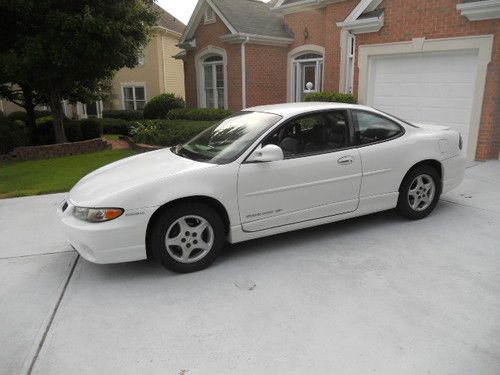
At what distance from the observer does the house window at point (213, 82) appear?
17.8 metres

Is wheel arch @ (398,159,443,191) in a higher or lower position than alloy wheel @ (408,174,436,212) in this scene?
higher

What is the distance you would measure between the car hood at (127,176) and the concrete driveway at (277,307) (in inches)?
32.6

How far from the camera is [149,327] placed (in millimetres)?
3359

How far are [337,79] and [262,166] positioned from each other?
34.9 ft

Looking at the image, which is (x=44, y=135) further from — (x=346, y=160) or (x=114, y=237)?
(x=346, y=160)

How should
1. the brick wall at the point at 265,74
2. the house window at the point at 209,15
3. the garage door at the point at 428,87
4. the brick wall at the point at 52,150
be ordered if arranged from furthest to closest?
1. the house window at the point at 209,15
2. the brick wall at the point at 265,74
3. the brick wall at the point at 52,150
4. the garage door at the point at 428,87

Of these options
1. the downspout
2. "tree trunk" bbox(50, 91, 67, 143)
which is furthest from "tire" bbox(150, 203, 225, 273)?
the downspout

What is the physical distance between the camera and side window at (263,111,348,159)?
186 inches

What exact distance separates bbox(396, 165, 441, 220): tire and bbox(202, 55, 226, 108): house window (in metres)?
13.2

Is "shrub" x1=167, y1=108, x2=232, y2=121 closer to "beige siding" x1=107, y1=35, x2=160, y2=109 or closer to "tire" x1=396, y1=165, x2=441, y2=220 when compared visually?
"beige siding" x1=107, y1=35, x2=160, y2=109

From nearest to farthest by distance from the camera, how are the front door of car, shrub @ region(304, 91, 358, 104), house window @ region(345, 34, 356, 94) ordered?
the front door of car < shrub @ region(304, 91, 358, 104) < house window @ region(345, 34, 356, 94)

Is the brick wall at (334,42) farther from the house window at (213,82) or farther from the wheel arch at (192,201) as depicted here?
the wheel arch at (192,201)

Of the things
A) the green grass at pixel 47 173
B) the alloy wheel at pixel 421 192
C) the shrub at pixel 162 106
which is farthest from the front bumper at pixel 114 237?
the shrub at pixel 162 106

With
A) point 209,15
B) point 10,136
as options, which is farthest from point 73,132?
point 209,15
